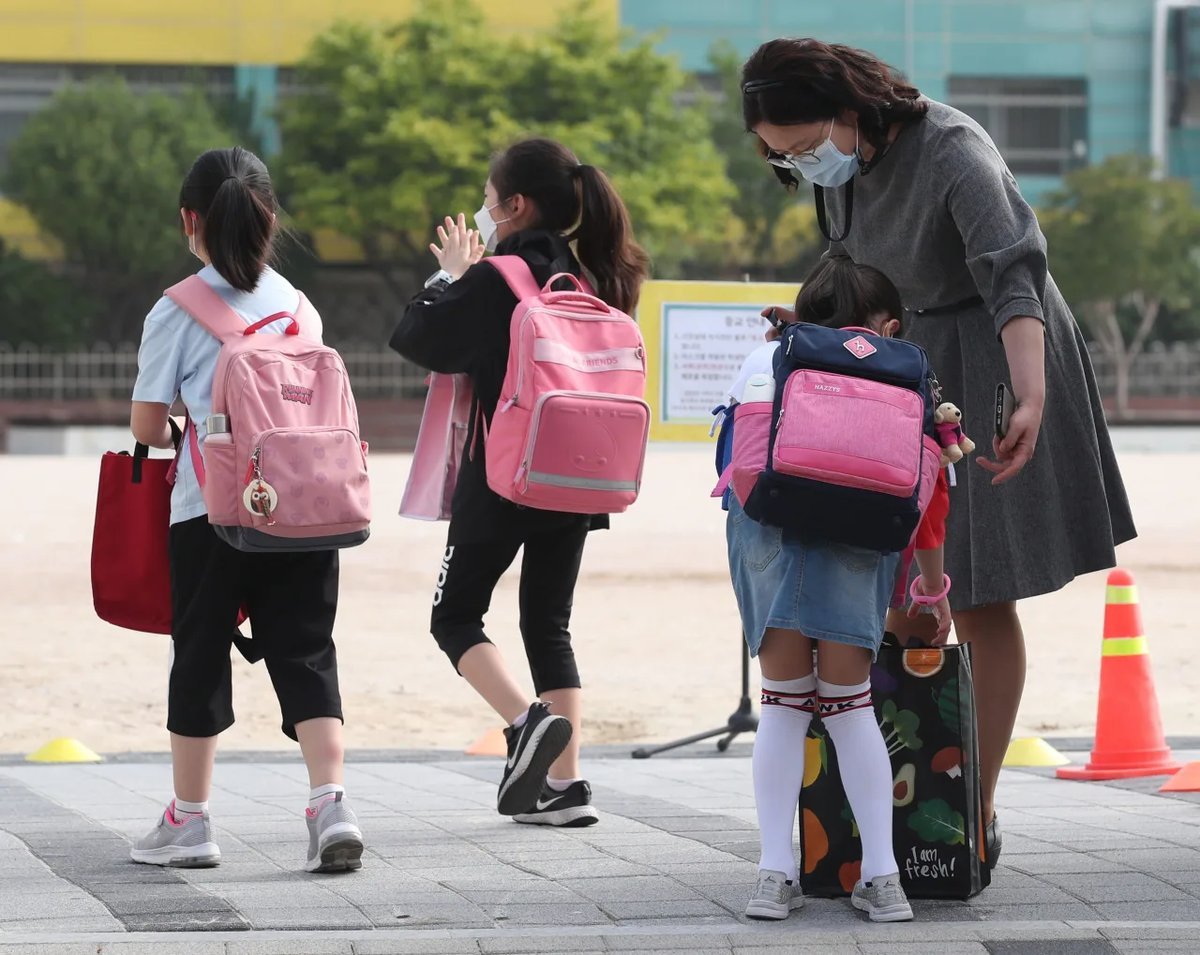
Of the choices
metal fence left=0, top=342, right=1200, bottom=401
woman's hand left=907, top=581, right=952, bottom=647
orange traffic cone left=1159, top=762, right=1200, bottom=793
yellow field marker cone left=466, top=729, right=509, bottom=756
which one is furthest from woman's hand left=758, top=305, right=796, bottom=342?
metal fence left=0, top=342, right=1200, bottom=401

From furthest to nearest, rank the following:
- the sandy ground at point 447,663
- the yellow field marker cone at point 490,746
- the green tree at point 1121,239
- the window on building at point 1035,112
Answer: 1. the window on building at point 1035,112
2. the green tree at point 1121,239
3. the sandy ground at point 447,663
4. the yellow field marker cone at point 490,746

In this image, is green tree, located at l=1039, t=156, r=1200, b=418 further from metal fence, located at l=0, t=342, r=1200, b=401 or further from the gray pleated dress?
the gray pleated dress

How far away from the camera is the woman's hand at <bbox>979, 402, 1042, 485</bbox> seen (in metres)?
3.88

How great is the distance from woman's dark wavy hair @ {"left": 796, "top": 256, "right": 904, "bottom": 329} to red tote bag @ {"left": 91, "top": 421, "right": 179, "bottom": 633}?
4.91 ft

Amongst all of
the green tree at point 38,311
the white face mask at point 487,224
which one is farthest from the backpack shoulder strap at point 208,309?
the green tree at point 38,311

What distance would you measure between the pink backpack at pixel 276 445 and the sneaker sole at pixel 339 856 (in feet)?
2.08

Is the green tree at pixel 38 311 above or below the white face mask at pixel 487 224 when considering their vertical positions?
below

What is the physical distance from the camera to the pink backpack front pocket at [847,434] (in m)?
3.74

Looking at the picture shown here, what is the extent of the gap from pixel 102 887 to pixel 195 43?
47.4 metres

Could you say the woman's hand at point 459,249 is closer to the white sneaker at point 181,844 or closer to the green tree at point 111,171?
the white sneaker at point 181,844

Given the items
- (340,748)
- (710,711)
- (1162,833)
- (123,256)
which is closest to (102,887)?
(340,748)

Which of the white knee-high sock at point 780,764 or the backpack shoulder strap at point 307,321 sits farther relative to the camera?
the backpack shoulder strap at point 307,321

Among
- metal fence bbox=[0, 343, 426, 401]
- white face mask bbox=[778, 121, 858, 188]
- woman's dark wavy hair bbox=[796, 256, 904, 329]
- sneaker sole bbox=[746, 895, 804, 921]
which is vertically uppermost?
white face mask bbox=[778, 121, 858, 188]

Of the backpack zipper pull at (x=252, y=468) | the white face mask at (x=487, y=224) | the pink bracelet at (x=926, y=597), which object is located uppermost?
the white face mask at (x=487, y=224)
